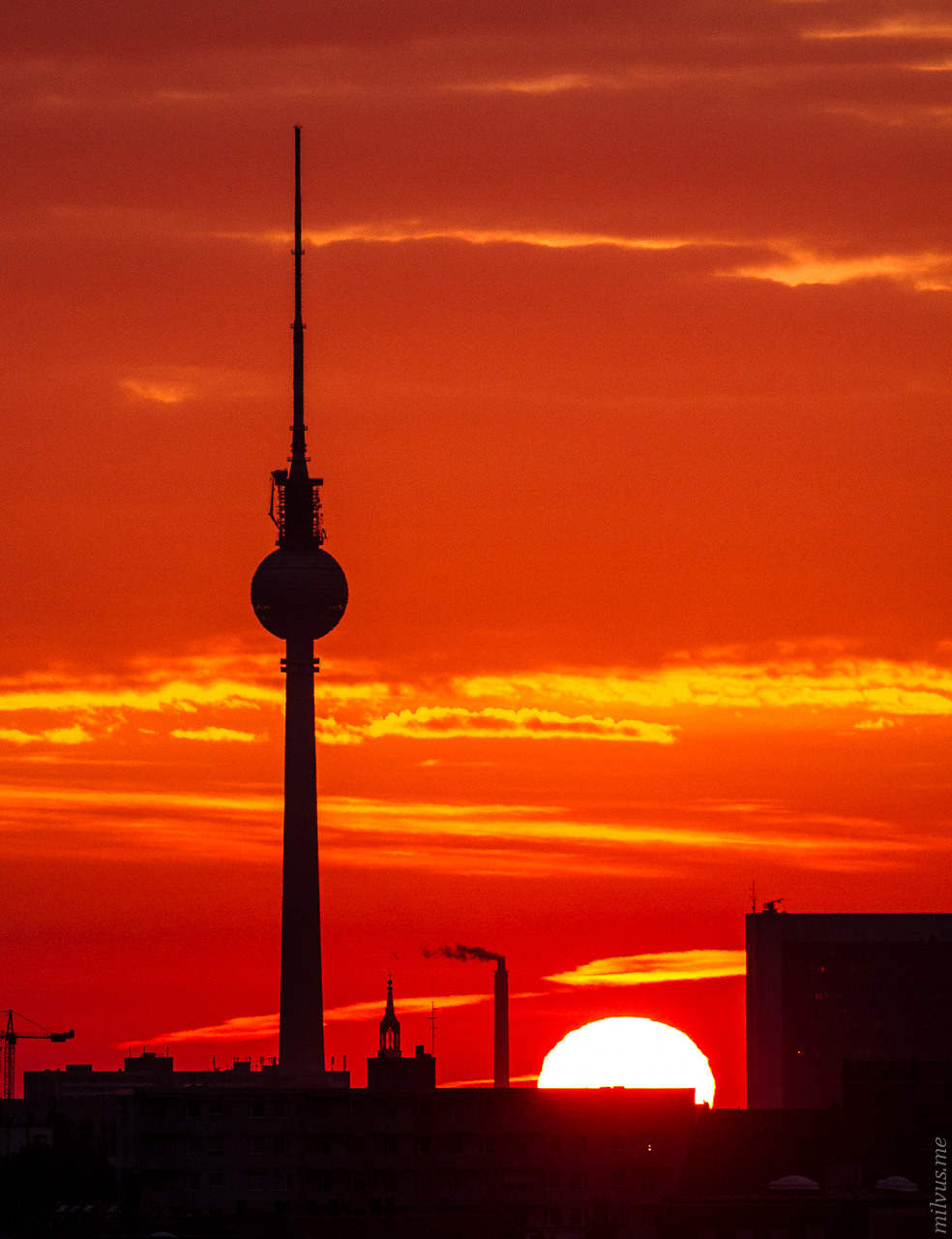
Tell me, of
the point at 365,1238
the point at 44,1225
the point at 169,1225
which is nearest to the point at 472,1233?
the point at 365,1238

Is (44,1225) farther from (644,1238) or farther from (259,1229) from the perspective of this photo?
(644,1238)

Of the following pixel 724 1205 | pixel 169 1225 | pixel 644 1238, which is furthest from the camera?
pixel 644 1238

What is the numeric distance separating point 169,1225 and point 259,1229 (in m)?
4.91

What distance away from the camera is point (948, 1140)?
18700cm

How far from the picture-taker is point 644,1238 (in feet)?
598

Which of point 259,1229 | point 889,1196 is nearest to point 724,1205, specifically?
point 889,1196

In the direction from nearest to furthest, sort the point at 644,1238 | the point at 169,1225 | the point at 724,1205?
the point at 724,1205
the point at 169,1225
the point at 644,1238

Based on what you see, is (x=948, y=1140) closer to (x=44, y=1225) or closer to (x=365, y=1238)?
(x=365, y=1238)

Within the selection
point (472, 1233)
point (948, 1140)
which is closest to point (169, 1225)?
point (472, 1233)

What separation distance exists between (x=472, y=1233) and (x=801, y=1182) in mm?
19052

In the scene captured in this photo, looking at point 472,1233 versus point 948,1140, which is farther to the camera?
point 948,1140

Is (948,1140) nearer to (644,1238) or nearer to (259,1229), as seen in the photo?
(644,1238)

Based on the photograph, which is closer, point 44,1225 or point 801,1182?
point 801,1182

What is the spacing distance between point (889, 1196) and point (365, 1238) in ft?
92.0
